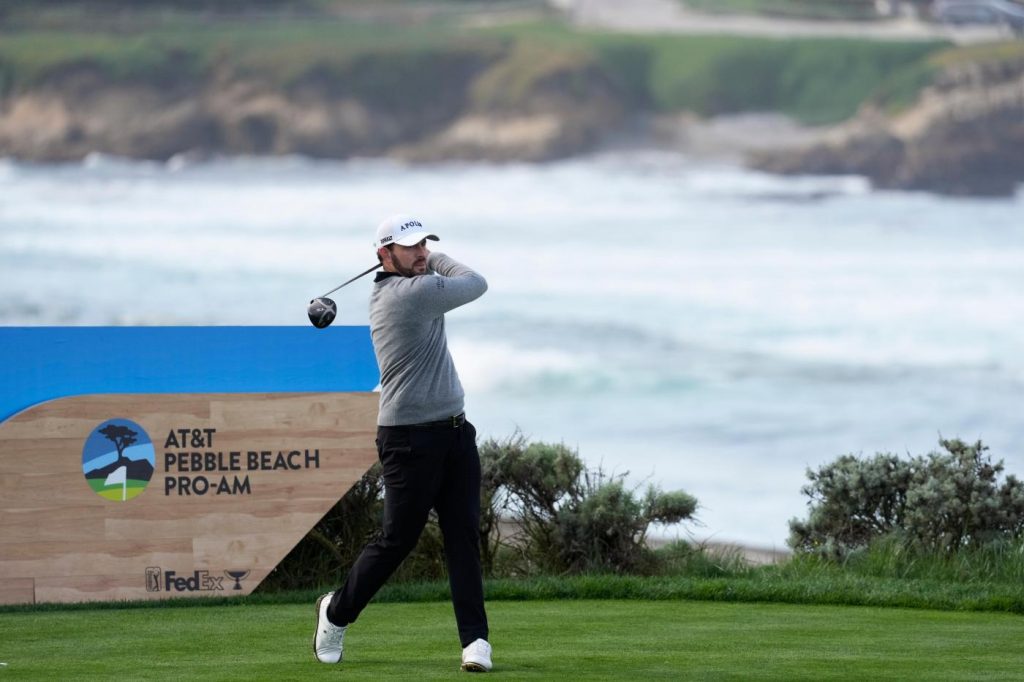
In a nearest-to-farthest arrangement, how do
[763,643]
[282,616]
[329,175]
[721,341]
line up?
[763,643], [282,616], [721,341], [329,175]

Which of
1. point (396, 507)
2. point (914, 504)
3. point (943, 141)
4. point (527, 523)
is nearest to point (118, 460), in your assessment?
point (527, 523)

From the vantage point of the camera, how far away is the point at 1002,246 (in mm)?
20453

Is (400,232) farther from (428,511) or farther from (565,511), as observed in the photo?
(565,511)

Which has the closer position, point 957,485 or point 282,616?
point 282,616

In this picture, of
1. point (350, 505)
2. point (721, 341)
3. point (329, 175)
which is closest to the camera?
point (350, 505)

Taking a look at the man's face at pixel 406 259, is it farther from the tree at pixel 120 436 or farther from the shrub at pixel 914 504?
the shrub at pixel 914 504

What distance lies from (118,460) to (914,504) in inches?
148

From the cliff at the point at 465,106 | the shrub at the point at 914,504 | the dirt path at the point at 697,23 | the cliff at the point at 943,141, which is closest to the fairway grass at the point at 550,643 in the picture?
the shrub at the point at 914,504

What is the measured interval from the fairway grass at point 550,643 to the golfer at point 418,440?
0.19m

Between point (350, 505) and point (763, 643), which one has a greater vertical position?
point (350, 505)

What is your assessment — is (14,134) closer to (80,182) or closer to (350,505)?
(80,182)

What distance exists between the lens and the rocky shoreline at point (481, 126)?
21.4 metres

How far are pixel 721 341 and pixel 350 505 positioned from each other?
13002 mm

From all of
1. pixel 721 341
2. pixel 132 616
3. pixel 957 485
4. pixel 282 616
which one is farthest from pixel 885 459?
pixel 721 341
